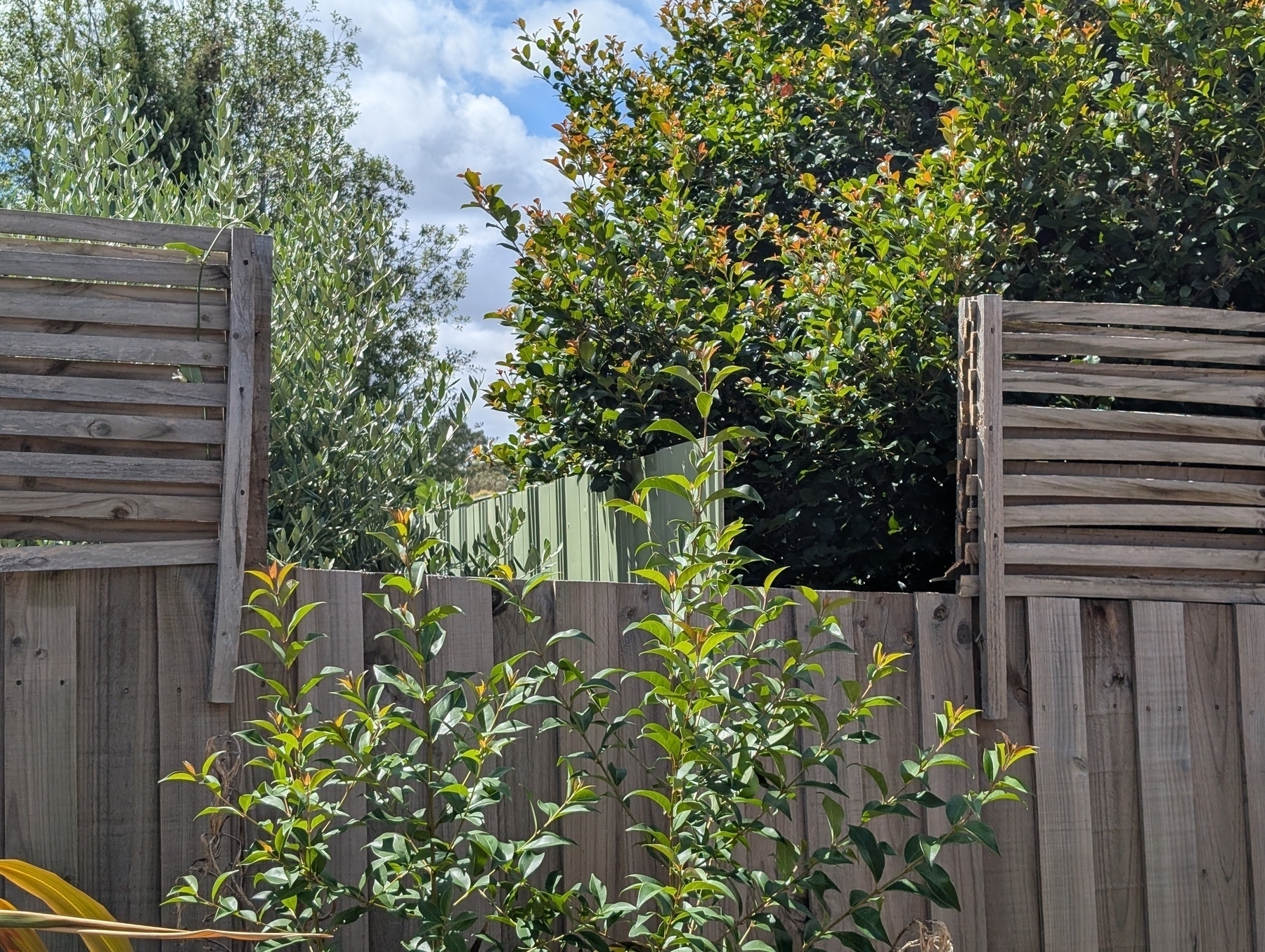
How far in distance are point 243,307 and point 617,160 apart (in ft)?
8.90

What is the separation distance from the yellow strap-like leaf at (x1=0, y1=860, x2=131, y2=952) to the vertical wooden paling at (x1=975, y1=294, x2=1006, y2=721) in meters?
2.11

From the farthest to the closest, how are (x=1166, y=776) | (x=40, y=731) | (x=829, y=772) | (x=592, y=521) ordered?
(x=592, y=521)
(x=1166, y=776)
(x=829, y=772)
(x=40, y=731)

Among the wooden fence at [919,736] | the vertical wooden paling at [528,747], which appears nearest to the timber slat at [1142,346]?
the wooden fence at [919,736]

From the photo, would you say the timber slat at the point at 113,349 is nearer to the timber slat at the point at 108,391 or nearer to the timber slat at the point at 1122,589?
the timber slat at the point at 108,391

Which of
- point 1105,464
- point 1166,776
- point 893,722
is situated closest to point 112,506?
point 893,722

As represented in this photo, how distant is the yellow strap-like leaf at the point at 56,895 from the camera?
146cm

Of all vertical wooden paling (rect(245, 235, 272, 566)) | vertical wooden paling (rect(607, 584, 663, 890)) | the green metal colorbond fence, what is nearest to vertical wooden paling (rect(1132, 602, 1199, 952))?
the green metal colorbond fence

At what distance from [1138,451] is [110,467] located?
258 centimetres

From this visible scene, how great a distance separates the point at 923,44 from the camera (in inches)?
191

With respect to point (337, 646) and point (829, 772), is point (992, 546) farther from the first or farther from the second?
point (337, 646)

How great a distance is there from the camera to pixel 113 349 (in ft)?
7.94

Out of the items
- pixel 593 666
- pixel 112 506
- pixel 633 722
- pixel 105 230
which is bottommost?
pixel 633 722

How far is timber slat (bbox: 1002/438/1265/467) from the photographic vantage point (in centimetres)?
293

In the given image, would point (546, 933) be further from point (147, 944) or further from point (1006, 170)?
point (1006, 170)
